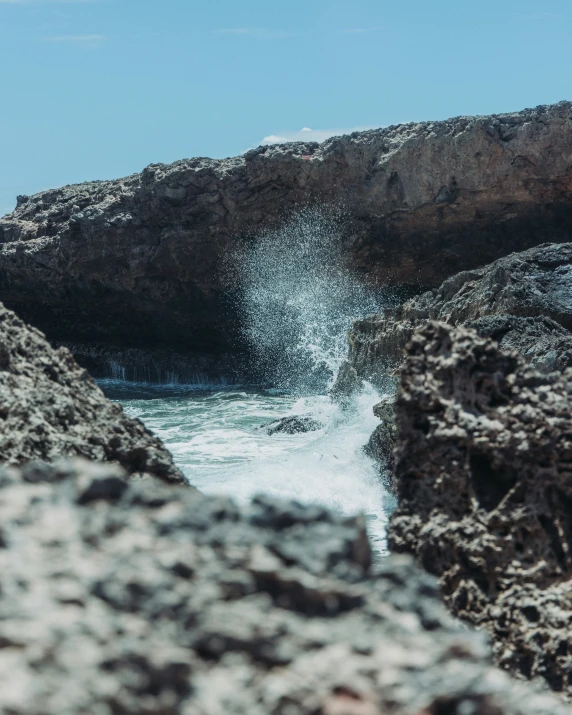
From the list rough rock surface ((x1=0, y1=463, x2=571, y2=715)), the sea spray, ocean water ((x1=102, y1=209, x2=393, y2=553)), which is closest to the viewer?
rough rock surface ((x1=0, y1=463, x2=571, y2=715))

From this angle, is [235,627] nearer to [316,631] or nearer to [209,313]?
[316,631]

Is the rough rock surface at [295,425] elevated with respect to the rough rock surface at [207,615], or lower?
lower

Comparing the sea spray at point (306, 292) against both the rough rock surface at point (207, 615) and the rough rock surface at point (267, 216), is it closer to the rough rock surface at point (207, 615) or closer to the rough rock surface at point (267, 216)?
the rough rock surface at point (267, 216)

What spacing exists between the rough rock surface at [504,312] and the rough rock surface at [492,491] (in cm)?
503

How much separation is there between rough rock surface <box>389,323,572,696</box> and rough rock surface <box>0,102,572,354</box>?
1480 cm

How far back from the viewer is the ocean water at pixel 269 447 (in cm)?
959

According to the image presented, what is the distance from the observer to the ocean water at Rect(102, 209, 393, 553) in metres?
12.9

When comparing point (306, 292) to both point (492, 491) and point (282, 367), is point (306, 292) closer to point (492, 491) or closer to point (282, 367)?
point (282, 367)

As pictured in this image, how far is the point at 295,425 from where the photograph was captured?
45.8 ft

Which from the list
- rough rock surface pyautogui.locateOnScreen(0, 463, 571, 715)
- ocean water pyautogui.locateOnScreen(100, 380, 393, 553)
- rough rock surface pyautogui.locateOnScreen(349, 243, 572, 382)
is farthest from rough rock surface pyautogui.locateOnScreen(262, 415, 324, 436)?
rough rock surface pyautogui.locateOnScreen(0, 463, 571, 715)

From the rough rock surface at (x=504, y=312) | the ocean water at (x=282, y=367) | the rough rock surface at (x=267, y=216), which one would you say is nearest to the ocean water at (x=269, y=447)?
the ocean water at (x=282, y=367)

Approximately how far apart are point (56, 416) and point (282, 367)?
696 inches

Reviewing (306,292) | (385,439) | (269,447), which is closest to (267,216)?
(306,292)

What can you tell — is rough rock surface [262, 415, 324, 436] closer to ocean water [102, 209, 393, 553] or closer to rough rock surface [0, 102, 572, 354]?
ocean water [102, 209, 393, 553]
